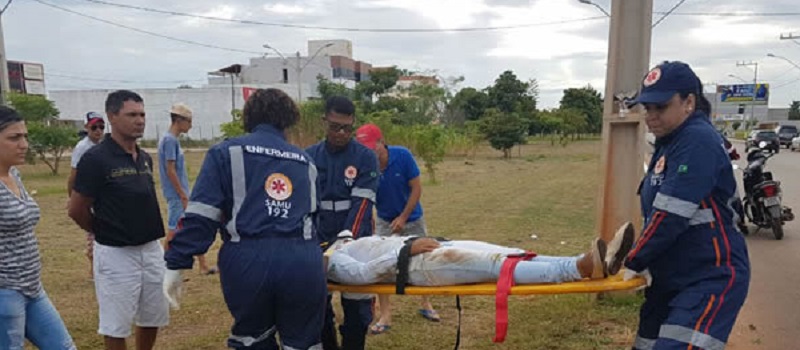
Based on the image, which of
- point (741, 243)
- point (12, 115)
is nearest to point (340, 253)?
point (12, 115)

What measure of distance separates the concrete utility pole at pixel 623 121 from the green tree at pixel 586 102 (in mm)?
50705

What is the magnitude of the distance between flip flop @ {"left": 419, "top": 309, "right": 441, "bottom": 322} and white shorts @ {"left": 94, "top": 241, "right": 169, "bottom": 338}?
2517 millimetres

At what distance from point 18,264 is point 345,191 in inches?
80.3

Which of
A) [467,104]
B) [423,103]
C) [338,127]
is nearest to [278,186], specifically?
[338,127]

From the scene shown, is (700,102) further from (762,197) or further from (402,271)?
(762,197)

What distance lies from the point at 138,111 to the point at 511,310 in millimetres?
3717

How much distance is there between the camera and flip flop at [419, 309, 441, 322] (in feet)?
17.8

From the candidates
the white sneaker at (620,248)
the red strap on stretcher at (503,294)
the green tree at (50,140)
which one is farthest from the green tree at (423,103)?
the white sneaker at (620,248)

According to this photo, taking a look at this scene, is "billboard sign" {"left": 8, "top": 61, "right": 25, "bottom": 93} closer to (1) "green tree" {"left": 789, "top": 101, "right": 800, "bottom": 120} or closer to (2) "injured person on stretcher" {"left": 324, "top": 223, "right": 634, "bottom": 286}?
(2) "injured person on stretcher" {"left": 324, "top": 223, "right": 634, "bottom": 286}

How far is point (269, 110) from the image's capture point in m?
3.07

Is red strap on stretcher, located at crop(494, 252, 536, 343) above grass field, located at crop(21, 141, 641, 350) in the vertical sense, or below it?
above

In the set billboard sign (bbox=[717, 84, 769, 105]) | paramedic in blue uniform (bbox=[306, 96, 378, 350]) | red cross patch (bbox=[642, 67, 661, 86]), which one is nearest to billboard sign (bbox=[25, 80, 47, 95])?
paramedic in blue uniform (bbox=[306, 96, 378, 350])

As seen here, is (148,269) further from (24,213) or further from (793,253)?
(793,253)

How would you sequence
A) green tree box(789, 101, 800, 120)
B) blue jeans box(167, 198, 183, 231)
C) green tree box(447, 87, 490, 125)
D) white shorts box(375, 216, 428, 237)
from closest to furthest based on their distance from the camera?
white shorts box(375, 216, 428, 237) < blue jeans box(167, 198, 183, 231) < green tree box(447, 87, 490, 125) < green tree box(789, 101, 800, 120)
